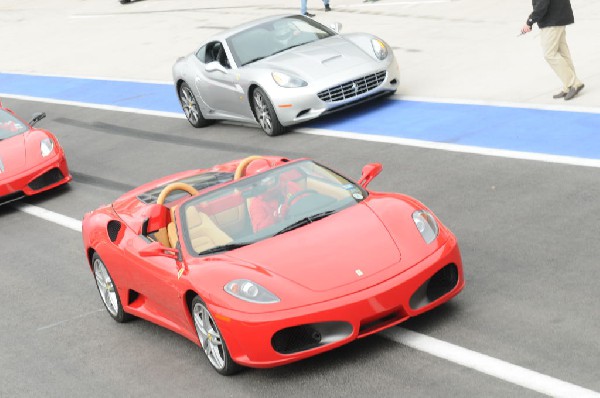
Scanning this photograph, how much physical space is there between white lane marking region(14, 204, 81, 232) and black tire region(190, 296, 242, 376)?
6.07m

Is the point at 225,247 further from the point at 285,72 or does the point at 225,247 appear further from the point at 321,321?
the point at 285,72

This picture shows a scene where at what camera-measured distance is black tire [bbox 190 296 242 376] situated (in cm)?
796

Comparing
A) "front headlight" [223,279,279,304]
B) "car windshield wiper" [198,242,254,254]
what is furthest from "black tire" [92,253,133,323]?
"front headlight" [223,279,279,304]

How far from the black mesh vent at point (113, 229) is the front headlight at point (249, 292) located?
2065 millimetres

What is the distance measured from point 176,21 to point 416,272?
2531 cm

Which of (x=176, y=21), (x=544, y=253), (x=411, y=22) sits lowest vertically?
(x=176, y=21)

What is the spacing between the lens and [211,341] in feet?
26.6

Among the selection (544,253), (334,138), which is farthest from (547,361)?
(334,138)

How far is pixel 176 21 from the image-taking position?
106 ft

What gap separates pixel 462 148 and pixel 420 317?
5645 millimetres

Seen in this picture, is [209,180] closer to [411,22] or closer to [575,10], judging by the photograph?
[575,10]

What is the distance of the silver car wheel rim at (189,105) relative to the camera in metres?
19.0

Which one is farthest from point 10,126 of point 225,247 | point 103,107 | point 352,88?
point 225,247

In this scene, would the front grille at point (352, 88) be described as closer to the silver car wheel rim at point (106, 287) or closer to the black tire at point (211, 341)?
the silver car wheel rim at point (106, 287)
